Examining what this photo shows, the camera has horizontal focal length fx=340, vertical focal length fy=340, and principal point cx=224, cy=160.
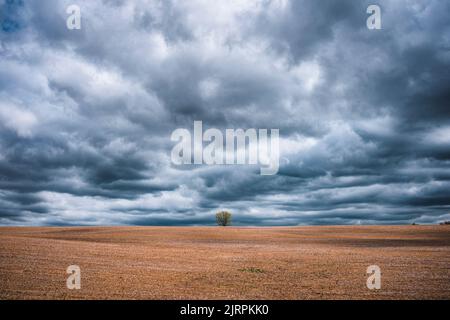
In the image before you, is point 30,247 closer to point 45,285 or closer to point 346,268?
point 45,285

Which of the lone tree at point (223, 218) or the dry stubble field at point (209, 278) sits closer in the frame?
the dry stubble field at point (209, 278)

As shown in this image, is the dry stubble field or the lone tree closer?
the dry stubble field

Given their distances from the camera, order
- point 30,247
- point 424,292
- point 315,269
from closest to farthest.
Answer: point 424,292 < point 315,269 < point 30,247

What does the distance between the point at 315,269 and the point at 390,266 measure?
759cm

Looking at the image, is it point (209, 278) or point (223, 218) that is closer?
point (209, 278)
